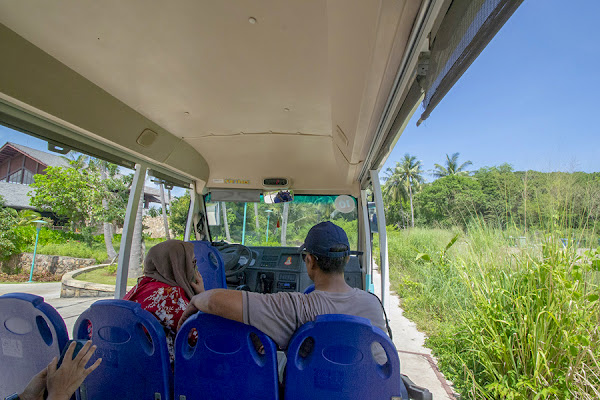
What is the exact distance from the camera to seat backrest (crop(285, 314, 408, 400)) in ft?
3.90

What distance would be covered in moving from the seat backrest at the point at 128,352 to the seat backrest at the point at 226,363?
135 mm

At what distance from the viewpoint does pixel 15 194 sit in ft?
8.89

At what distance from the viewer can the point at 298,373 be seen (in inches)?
50.2

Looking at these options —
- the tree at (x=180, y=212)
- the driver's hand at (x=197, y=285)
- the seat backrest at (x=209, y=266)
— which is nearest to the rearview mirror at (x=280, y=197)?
the tree at (x=180, y=212)

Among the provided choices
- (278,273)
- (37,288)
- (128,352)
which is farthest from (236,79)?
(278,273)

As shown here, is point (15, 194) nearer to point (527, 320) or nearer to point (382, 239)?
point (382, 239)

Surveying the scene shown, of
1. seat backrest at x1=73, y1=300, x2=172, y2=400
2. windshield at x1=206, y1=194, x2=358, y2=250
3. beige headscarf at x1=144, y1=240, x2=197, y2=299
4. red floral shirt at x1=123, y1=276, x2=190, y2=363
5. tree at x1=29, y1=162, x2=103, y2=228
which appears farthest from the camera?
windshield at x1=206, y1=194, x2=358, y2=250

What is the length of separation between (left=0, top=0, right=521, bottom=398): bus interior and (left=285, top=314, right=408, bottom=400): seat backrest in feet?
1.11

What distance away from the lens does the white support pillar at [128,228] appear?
3484 mm

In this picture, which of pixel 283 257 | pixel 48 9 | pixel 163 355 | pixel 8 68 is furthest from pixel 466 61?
pixel 283 257

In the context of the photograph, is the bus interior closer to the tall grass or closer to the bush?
the bush

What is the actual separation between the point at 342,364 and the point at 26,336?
1.63 metres

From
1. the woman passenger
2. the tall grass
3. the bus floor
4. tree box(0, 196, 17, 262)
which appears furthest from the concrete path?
the tall grass

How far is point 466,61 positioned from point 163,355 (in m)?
1.79
